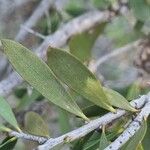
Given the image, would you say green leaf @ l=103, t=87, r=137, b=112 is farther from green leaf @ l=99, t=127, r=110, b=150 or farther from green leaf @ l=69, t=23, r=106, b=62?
green leaf @ l=69, t=23, r=106, b=62

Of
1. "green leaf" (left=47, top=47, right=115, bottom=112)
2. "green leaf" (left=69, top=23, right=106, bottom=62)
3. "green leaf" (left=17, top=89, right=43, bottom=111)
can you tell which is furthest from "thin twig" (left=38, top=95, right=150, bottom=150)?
"green leaf" (left=69, top=23, right=106, bottom=62)

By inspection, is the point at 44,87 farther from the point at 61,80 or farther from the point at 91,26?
the point at 91,26

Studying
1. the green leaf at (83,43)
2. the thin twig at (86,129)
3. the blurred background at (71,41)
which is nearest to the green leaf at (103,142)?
the thin twig at (86,129)

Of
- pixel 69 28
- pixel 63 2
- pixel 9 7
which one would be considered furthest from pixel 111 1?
pixel 9 7

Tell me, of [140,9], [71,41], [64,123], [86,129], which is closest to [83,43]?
[71,41]

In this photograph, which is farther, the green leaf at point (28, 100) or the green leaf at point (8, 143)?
the green leaf at point (28, 100)

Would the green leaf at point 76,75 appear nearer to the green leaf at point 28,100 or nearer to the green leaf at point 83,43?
the green leaf at point 28,100
